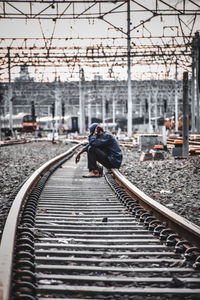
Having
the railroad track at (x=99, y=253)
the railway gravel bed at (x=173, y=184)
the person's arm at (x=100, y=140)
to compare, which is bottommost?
the railway gravel bed at (x=173, y=184)

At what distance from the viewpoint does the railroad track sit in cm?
253

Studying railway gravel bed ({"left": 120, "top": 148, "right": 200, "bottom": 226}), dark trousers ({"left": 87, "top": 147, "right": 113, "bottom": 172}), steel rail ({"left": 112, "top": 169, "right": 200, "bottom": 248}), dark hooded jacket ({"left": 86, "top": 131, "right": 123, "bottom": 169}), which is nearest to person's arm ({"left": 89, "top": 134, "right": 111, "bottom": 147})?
dark hooded jacket ({"left": 86, "top": 131, "right": 123, "bottom": 169})

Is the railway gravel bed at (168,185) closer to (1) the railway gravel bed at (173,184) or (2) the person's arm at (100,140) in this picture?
(1) the railway gravel bed at (173,184)

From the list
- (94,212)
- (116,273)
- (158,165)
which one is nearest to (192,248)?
(116,273)

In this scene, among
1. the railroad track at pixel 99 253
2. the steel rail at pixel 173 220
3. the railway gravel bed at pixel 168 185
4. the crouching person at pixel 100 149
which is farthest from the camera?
A: the crouching person at pixel 100 149

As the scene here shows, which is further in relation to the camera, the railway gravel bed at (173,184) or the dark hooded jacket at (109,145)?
the dark hooded jacket at (109,145)

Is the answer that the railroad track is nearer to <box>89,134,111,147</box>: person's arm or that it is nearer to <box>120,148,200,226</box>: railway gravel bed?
<box>120,148,200,226</box>: railway gravel bed

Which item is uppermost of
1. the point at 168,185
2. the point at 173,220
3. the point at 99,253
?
the point at 173,220

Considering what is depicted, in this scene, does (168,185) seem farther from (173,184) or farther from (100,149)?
(100,149)

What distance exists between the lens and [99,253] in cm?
336

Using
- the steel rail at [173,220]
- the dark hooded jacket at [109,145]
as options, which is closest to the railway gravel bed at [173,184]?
the steel rail at [173,220]

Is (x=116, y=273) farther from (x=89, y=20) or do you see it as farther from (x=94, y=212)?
(x=89, y=20)

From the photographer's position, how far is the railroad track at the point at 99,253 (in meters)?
2.53

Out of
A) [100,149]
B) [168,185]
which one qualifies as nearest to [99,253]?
[168,185]
